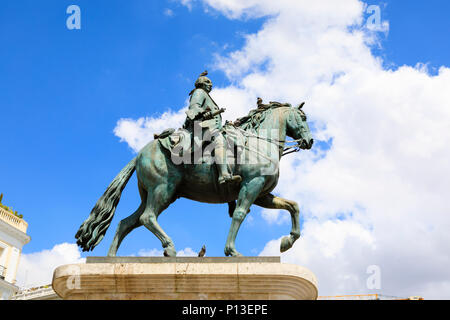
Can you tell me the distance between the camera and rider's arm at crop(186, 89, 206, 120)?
10.8 metres

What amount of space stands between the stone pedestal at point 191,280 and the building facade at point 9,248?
29.3m

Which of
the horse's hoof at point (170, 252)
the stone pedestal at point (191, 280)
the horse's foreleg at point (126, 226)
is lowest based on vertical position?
the stone pedestal at point (191, 280)

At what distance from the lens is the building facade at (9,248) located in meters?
35.2

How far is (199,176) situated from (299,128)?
2618 mm

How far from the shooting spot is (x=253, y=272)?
851 cm

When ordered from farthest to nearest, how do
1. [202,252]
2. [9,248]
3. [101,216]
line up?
[9,248] → [101,216] → [202,252]

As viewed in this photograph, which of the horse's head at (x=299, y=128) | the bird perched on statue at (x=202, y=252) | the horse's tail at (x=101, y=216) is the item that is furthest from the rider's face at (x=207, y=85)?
the bird perched on statue at (x=202, y=252)

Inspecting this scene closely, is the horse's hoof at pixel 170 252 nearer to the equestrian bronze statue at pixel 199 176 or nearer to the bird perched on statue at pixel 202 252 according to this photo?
the equestrian bronze statue at pixel 199 176

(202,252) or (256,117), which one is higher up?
(256,117)

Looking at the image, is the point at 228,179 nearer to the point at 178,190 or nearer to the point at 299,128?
the point at 178,190

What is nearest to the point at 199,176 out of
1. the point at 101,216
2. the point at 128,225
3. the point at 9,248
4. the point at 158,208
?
the point at 158,208

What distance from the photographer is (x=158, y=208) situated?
10070mm

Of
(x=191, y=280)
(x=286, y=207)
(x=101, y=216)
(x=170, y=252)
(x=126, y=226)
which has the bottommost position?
(x=191, y=280)
